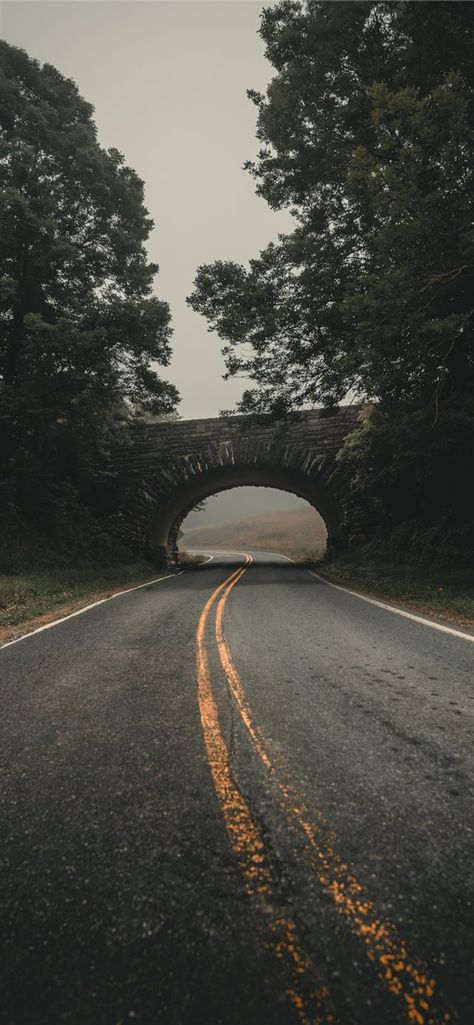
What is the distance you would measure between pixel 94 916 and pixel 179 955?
0.40 meters

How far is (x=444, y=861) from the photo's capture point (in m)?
1.91

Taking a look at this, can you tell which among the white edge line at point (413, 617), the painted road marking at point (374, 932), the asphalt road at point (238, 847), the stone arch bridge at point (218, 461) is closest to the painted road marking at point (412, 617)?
the white edge line at point (413, 617)

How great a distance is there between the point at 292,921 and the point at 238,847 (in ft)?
1.58

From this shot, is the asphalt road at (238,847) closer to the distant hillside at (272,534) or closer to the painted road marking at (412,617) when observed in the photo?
the painted road marking at (412,617)

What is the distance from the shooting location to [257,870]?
1.86 meters

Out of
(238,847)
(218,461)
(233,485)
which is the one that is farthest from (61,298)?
(238,847)

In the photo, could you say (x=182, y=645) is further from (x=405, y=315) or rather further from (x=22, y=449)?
(x=22, y=449)

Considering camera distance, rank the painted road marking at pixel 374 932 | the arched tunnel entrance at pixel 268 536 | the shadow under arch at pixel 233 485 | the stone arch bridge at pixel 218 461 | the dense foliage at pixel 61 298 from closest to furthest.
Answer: the painted road marking at pixel 374 932 < the dense foliage at pixel 61 298 < the stone arch bridge at pixel 218 461 < the shadow under arch at pixel 233 485 < the arched tunnel entrance at pixel 268 536

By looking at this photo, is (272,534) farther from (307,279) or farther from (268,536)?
(307,279)

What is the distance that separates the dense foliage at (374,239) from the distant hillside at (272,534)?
1213 inches

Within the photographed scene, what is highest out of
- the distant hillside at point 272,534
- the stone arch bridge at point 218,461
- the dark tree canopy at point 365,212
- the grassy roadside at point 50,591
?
the dark tree canopy at point 365,212

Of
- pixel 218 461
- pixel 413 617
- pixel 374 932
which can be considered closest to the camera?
pixel 374 932

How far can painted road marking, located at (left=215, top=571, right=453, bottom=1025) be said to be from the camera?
1.29m

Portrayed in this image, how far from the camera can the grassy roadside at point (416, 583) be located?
7996 mm
